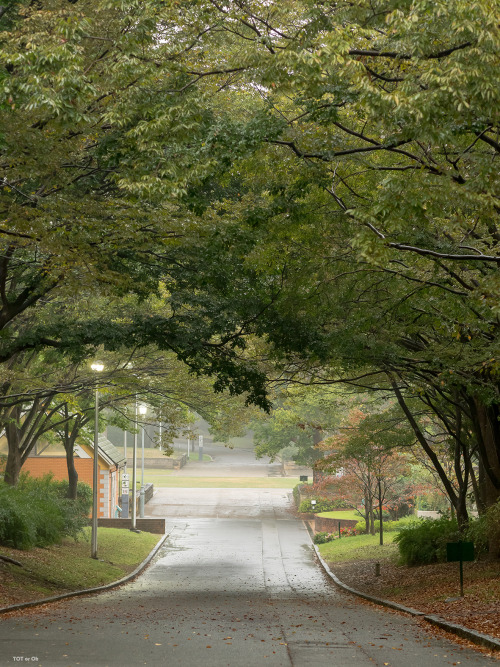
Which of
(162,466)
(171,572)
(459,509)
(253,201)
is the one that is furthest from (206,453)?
(253,201)

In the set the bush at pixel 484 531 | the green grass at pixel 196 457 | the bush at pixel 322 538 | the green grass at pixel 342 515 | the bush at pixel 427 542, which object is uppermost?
the green grass at pixel 196 457

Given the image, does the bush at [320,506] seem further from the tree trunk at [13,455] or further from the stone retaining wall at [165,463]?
the stone retaining wall at [165,463]

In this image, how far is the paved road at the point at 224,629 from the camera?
338 inches

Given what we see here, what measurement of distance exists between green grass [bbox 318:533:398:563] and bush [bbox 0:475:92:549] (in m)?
9.78

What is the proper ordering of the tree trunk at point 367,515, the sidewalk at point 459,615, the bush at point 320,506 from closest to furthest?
the sidewalk at point 459,615 → the tree trunk at point 367,515 → the bush at point 320,506

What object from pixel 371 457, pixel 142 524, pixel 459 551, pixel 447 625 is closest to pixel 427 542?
pixel 371 457

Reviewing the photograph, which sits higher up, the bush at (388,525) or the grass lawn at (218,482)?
the grass lawn at (218,482)

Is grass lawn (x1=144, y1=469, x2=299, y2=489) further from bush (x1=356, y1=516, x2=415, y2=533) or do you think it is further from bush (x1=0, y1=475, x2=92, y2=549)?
bush (x1=0, y1=475, x2=92, y2=549)

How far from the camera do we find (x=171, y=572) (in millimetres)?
24625

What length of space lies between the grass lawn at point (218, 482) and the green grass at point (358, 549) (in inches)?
1064

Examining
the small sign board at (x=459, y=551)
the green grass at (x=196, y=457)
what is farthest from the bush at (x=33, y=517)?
the green grass at (x=196, y=457)

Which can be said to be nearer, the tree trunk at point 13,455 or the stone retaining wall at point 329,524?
the tree trunk at point 13,455

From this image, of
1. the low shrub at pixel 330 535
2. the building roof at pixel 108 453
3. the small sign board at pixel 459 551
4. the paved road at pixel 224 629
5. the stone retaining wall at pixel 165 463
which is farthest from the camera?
the stone retaining wall at pixel 165 463

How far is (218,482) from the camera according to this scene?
64312mm
